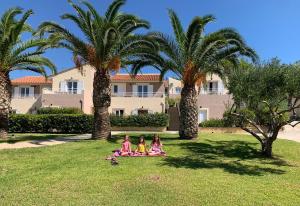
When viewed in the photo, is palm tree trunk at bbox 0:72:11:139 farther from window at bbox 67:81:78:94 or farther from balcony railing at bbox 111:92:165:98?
window at bbox 67:81:78:94

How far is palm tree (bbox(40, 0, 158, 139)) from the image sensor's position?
22.8m

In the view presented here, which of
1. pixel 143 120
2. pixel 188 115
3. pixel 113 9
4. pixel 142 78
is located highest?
pixel 113 9

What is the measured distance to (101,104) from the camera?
23.7m

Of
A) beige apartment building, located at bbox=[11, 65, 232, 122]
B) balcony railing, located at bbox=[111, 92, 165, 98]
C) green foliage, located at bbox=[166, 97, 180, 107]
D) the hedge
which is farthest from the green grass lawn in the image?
green foliage, located at bbox=[166, 97, 180, 107]

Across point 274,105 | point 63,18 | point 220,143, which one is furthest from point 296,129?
point 63,18

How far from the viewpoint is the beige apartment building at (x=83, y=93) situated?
42.9 m

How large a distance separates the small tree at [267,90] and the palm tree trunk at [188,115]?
4.29 metres

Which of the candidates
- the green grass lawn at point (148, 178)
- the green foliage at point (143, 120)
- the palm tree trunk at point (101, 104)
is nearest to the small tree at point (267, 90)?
the green grass lawn at point (148, 178)

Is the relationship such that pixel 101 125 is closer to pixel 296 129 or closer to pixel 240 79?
pixel 240 79

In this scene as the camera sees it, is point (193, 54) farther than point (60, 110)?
No

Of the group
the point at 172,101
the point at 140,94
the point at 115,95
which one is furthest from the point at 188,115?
the point at 172,101

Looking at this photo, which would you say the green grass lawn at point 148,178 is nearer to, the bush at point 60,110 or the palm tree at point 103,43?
the palm tree at point 103,43

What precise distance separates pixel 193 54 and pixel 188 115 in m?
3.50

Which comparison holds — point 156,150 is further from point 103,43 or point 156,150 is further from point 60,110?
point 60,110
